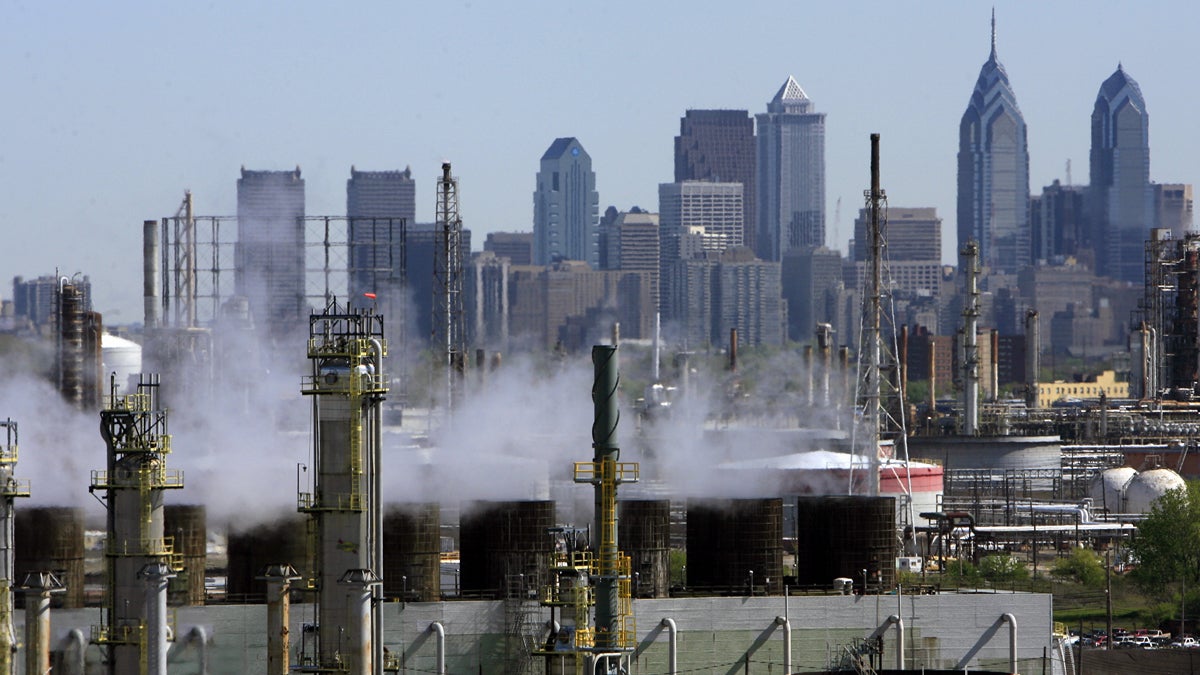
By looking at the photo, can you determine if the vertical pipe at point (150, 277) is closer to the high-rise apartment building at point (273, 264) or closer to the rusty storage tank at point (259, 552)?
the high-rise apartment building at point (273, 264)

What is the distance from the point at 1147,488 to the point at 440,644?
59.4 metres

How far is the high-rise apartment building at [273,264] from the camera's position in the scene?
102 m

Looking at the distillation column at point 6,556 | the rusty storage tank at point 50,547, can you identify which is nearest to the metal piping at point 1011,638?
the rusty storage tank at point 50,547

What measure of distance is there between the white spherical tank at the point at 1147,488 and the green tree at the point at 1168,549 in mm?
17238

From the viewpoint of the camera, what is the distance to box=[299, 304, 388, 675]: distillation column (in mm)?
35469

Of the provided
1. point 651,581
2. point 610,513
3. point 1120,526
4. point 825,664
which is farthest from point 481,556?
point 1120,526

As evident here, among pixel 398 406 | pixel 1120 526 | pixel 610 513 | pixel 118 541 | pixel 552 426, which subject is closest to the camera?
pixel 118 541

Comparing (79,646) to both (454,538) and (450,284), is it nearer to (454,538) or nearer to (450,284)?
(454,538)

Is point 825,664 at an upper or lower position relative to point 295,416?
lower

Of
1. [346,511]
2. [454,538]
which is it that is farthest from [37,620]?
[454,538]

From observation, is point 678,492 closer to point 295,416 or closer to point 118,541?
point 295,416

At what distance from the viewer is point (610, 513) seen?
131ft

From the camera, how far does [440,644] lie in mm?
48312

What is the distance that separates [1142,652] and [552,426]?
18.7 metres
